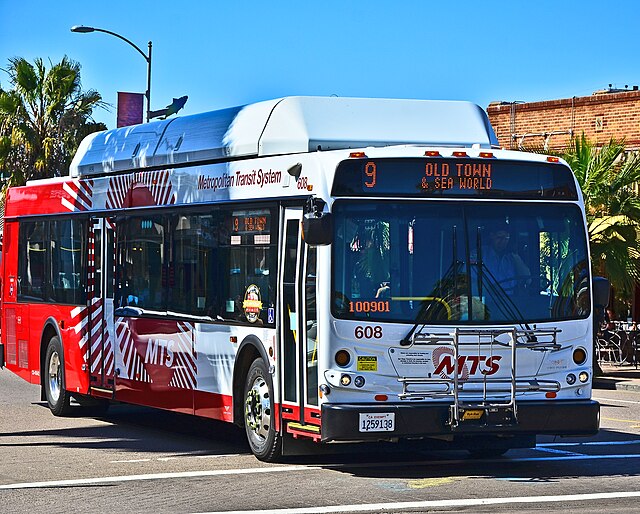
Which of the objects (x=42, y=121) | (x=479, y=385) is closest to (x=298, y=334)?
(x=479, y=385)

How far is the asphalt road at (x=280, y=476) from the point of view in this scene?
10773 mm

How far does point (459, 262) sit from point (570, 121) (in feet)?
76.2

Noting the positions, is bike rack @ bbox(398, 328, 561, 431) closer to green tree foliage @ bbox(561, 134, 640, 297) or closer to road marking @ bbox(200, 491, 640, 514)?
road marking @ bbox(200, 491, 640, 514)

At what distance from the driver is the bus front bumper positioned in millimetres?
1117

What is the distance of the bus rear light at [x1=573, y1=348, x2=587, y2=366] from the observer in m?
12.7

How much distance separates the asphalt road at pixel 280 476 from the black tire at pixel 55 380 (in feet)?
5.57

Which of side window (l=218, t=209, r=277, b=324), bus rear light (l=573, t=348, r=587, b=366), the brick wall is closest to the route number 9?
side window (l=218, t=209, r=277, b=324)

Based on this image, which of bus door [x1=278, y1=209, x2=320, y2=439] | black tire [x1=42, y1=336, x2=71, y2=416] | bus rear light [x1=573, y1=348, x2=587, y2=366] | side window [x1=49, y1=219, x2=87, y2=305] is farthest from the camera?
black tire [x1=42, y1=336, x2=71, y2=416]

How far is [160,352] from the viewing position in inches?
623

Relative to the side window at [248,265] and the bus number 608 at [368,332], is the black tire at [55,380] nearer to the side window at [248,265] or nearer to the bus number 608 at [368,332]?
the side window at [248,265]

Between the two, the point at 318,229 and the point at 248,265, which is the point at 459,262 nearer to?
the point at 318,229

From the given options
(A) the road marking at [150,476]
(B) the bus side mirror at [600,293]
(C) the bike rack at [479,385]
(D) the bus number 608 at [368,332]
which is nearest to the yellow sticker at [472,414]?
(C) the bike rack at [479,385]

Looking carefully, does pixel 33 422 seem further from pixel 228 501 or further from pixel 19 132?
pixel 19 132

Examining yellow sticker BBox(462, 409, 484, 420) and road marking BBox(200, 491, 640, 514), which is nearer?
road marking BBox(200, 491, 640, 514)
